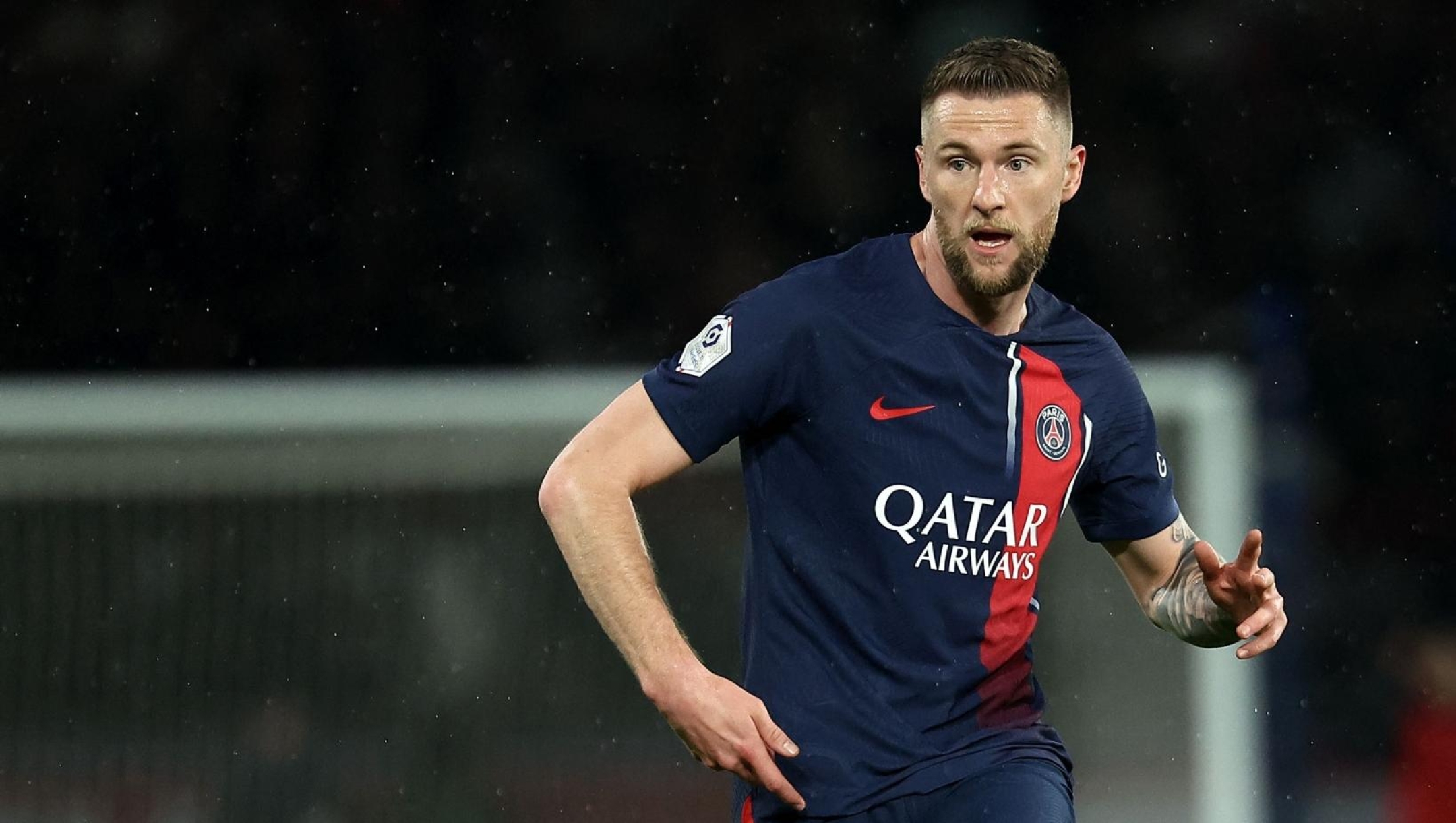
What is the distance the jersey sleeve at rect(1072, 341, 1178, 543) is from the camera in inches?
104

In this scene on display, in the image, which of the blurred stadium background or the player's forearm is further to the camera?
the blurred stadium background

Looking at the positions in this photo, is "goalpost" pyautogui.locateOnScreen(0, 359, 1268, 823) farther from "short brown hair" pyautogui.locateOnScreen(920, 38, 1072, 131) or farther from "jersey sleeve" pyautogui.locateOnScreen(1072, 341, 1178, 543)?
"short brown hair" pyautogui.locateOnScreen(920, 38, 1072, 131)

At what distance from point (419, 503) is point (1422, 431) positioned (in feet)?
12.6

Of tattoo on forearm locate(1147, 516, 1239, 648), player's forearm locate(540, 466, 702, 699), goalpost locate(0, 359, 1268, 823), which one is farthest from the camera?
goalpost locate(0, 359, 1268, 823)

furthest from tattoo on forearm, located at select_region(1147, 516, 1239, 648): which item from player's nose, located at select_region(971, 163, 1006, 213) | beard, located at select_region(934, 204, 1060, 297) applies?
player's nose, located at select_region(971, 163, 1006, 213)

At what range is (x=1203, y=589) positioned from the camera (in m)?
2.64

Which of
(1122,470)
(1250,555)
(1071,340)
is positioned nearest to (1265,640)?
(1250,555)

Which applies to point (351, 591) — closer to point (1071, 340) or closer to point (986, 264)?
point (1071, 340)

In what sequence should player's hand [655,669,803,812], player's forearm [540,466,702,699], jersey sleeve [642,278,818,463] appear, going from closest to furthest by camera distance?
player's hand [655,669,803,812] → player's forearm [540,466,702,699] → jersey sleeve [642,278,818,463]

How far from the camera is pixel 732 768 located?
2115mm

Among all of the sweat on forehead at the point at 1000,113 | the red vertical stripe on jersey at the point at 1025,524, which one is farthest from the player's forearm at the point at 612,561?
the sweat on forehead at the point at 1000,113

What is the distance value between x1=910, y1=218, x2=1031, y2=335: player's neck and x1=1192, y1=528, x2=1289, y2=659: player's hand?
0.42m

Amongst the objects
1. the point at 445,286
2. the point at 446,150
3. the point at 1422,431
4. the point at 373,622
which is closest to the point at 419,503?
the point at 373,622

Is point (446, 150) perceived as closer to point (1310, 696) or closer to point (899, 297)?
point (1310, 696)
